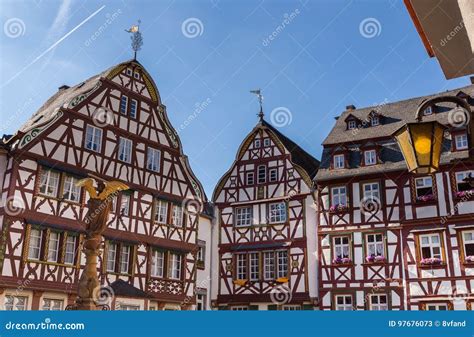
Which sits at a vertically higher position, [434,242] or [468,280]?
[434,242]

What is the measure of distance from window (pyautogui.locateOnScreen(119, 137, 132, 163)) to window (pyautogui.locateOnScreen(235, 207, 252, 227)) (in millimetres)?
6899

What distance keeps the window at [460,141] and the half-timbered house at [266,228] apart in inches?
258

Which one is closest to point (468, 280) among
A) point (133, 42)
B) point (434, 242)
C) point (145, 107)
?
point (434, 242)

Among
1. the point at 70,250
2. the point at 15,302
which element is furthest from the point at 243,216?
the point at 15,302

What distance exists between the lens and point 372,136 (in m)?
24.2

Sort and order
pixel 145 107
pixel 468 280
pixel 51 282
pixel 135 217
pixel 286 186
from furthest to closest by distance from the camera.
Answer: pixel 286 186 → pixel 145 107 → pixel 135 217 → pixel 468 280 → pixel 51 282

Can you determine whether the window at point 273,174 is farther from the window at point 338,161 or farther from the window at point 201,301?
the window at point 201,301

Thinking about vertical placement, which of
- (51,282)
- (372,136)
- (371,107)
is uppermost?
(371,107)

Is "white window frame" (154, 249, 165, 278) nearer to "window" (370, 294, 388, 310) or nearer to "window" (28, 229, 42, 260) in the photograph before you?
"window" (28, 229, 42, 260)

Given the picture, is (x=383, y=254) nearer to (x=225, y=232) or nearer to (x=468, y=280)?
(x=468, y=280)

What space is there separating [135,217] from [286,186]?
25.4ft

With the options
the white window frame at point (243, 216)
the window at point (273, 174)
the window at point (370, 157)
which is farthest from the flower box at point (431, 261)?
the white window frame at point (243, 216)

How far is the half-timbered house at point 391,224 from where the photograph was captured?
68.8 feet

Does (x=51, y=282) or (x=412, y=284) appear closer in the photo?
(x=51, y=282)
